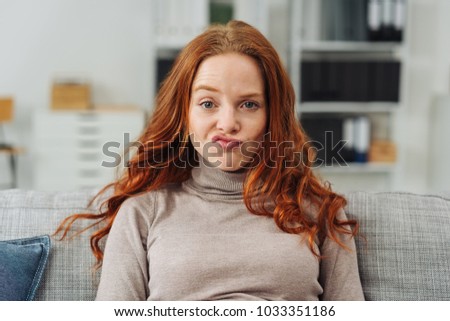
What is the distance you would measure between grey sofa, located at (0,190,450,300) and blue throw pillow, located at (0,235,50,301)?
0.09ft

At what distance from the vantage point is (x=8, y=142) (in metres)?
4.55

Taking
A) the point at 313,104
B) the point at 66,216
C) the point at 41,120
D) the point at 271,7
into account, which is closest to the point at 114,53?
the point at 41,120

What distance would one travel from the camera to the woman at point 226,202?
50.8 inches

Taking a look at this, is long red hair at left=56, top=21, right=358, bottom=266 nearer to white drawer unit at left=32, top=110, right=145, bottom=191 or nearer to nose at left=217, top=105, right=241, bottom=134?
nose at left=217, top=105, right=241, bottom=134

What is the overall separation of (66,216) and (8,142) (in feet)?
10.7

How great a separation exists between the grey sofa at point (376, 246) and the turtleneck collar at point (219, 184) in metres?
0.27

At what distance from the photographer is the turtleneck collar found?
1424 mm

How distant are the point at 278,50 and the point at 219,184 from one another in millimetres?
3209

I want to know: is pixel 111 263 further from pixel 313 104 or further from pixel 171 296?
pixel 313 104

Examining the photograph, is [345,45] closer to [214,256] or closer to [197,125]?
[197,125]

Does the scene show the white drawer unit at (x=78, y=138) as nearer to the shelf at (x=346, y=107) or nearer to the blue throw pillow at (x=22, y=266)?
the shelf at (x=346, y=107)

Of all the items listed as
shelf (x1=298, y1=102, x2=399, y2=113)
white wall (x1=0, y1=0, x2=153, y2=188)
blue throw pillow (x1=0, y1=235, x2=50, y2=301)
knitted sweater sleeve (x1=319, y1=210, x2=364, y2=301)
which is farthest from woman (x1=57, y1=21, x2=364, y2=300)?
white wall (x1=0, y1=0, x2=153, y2=188)

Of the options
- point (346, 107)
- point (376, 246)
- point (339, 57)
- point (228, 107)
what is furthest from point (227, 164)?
point (339, 57)
